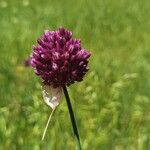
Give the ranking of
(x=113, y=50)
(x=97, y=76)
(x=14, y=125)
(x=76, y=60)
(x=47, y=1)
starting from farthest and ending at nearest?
(x=47, y=1) → (x=113, y=50) → (x=97, y=76) → (x=14, y=125) → (x=76, y=60)

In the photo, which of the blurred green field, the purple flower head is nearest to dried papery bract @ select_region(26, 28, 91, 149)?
the purple flower head

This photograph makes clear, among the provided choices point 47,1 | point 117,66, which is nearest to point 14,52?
point 117,66

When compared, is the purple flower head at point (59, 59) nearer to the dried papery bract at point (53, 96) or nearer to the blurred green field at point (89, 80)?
the dried papery bract at point (53, 96)

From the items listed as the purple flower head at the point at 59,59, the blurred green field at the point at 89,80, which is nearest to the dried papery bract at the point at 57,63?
the purple flower head at the point at 59,59

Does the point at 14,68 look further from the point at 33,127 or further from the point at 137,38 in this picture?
the point at 137,38

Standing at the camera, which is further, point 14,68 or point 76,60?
point 14,68

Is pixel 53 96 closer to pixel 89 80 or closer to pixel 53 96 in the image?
pixel 53 96

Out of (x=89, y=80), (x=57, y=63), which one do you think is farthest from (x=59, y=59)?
(x=89, y=80)
